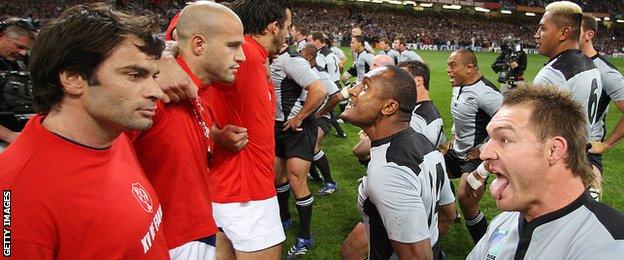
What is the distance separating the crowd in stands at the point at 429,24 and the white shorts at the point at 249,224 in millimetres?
41013

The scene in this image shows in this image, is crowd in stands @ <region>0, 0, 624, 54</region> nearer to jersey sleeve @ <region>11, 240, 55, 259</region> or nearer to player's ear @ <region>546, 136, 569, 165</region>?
player's ear @ <region>546, 136, 569, 165</region>

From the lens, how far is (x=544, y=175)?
6.48 feet

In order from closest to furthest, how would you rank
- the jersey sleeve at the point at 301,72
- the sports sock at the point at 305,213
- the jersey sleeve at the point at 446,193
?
the jersey sleeve at the point at 446,193, the sports sock at the point at 305,213, the jersey sleeve at the point at 301,72

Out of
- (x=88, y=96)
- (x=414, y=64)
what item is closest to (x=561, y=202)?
(x=88, y=96)

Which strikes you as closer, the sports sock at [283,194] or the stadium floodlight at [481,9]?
the sports sock at [283,194]

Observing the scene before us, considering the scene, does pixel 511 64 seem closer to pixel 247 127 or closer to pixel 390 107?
pixel 390 107

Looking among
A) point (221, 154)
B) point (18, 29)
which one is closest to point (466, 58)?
point (221, 154)

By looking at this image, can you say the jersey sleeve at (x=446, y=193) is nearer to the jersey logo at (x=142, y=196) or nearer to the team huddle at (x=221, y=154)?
the team huddle at (x=221, y=154)

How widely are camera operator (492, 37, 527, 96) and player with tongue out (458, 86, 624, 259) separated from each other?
11093 millimetres

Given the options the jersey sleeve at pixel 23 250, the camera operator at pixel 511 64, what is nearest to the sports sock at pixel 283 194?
the jersey sleeve at pixel 23 250

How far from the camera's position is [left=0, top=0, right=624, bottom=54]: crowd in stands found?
4844cm

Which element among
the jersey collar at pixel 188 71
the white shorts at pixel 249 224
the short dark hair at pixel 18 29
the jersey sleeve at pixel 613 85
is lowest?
the white shorts at pixel 249 224

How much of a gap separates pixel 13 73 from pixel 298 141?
9.21 ft

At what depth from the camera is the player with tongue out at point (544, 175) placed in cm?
187
